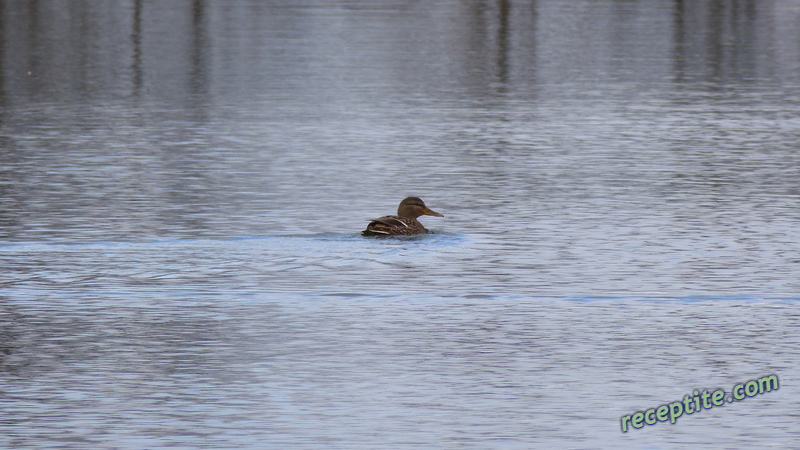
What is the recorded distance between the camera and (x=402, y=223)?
581 inches

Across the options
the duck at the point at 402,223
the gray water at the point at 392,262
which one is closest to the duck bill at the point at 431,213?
the duck at the point at 402,223

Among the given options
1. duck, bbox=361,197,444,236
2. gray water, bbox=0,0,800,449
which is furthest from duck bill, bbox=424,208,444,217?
gray water, bbox=0,0,800,449

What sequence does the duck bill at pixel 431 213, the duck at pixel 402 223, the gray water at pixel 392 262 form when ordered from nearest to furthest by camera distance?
the gray water at pixel 392 262 < the duck at pixel 402 223 < the duck bill at pixel 431 213

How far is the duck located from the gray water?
283 mm

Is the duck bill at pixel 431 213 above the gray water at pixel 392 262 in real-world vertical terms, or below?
above

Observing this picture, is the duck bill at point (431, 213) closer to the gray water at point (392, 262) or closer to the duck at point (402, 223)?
the duck at point (402, 223)

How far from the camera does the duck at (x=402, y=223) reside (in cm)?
1464

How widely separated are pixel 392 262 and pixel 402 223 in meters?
1.11

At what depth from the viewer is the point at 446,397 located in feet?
31.2

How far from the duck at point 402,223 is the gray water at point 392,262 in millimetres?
283

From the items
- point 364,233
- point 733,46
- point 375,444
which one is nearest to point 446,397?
point 375,444

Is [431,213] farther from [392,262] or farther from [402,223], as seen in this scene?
[392,262]

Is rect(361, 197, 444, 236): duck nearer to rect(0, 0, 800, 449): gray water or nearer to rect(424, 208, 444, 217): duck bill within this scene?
rect(424, 208, 444, 217): duck bill

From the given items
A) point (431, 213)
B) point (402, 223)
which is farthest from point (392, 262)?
point (431, 213)
